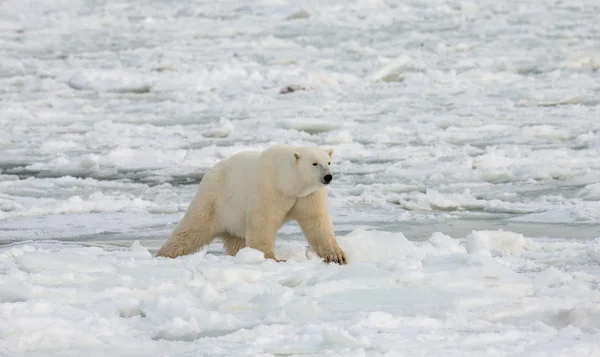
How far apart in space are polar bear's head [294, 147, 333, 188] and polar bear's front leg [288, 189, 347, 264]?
107 millimetres

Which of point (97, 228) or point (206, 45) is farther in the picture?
point (206, 45)

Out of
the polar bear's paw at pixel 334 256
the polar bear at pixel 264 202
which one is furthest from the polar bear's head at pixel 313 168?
the polar bear's paw at pixel 334 256

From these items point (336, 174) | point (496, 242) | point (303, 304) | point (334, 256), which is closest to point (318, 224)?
point (334, 256)

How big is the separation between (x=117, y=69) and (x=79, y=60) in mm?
1527

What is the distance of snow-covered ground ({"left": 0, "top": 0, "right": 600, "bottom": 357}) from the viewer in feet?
10.7

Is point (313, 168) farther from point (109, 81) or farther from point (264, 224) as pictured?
point (109, 81)

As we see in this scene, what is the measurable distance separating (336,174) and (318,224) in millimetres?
2921

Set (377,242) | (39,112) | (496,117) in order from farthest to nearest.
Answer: (39,112)
(496,117)
(377,242)

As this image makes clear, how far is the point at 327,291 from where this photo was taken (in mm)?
3686

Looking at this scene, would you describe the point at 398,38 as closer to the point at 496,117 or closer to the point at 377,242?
the point at 496,117

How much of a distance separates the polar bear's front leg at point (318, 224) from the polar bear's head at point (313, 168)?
0.11m

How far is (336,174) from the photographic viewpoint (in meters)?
7.38

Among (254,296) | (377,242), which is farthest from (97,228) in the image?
(254,296)

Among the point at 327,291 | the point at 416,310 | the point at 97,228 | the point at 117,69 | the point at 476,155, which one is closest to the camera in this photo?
the point at 416,310
